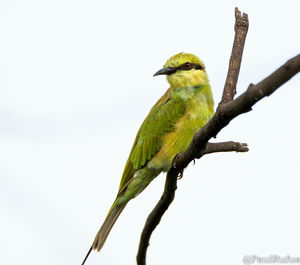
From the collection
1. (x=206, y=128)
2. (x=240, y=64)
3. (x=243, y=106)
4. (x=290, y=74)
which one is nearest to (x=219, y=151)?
(x=240, y=64)

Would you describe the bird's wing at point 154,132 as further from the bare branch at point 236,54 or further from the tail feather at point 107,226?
the bare branch at point 236,54

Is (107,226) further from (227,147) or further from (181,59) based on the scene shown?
(181,59)

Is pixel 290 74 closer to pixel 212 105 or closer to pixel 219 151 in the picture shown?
pixel 219 151

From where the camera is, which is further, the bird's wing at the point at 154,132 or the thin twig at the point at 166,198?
the bird's wing at the point at 154,132

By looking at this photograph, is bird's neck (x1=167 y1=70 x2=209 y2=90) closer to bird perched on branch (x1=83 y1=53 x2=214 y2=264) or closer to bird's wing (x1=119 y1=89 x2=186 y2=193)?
bird perched on branch (x1=83 y1=53 x2=214 y2=264)

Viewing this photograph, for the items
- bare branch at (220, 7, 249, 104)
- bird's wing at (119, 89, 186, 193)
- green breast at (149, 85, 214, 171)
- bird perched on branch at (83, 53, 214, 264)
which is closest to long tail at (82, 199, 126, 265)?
bird perched on branch at (83, 53, 214, 264)

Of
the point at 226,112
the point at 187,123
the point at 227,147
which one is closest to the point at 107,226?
the point at 187,123

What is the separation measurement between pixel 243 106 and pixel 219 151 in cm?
122

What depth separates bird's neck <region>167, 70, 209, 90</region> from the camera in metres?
5.13

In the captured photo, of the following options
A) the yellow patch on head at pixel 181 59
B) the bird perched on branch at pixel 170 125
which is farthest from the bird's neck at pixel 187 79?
the yellow patch on head at pixel 181 59

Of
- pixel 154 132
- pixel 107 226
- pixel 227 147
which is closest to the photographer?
pixel 227 147

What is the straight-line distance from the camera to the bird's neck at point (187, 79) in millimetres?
5133

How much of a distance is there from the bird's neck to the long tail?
3.98 feet

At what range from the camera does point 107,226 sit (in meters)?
4.76
